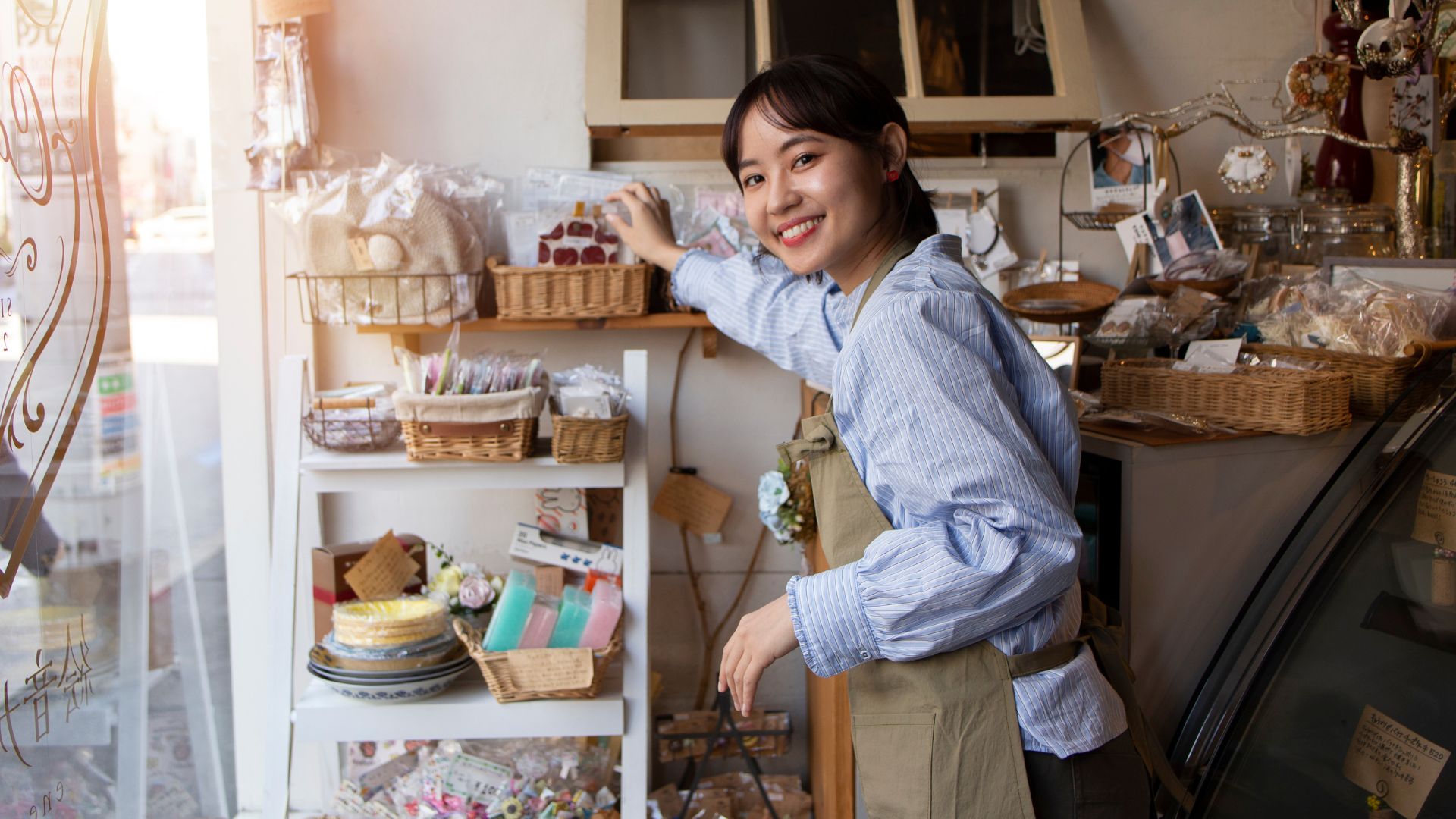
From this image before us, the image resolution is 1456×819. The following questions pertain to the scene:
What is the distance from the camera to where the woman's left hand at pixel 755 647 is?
A: 1.17 m

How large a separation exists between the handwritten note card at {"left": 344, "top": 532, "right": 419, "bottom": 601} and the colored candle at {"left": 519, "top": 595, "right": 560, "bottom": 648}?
28 centimetres

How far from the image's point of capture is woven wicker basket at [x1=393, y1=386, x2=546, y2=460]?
6.06ft

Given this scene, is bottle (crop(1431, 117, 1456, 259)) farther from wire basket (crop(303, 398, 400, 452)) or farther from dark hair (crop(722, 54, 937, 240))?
wire basket (crop(303, 398, 400, 452))

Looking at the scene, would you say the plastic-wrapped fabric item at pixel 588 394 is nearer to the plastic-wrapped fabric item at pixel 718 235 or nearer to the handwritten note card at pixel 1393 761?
the plastic-wrapped fabric item at pixel 718 235

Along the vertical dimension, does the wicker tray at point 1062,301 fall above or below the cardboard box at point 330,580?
above

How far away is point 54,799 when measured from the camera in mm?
1414

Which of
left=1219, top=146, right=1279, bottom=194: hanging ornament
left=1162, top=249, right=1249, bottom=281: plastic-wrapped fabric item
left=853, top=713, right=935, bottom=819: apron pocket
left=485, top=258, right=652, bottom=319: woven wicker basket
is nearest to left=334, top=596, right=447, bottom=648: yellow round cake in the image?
Result: left=485, top=258, right=652, bottom=319: woven wicker basket

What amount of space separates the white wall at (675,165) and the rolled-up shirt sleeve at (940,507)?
1269mm

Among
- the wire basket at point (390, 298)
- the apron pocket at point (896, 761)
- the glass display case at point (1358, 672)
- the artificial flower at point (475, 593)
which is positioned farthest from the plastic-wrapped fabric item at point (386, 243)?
the glass display case at point (1358, 672)

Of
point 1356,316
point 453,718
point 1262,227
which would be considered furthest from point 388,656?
point 1262,227

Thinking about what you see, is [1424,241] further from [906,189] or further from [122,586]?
[122,586]

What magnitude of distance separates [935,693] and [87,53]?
1343 mm

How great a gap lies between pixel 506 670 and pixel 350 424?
1.71ft

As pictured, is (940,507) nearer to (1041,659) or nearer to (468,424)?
(1041,659)
